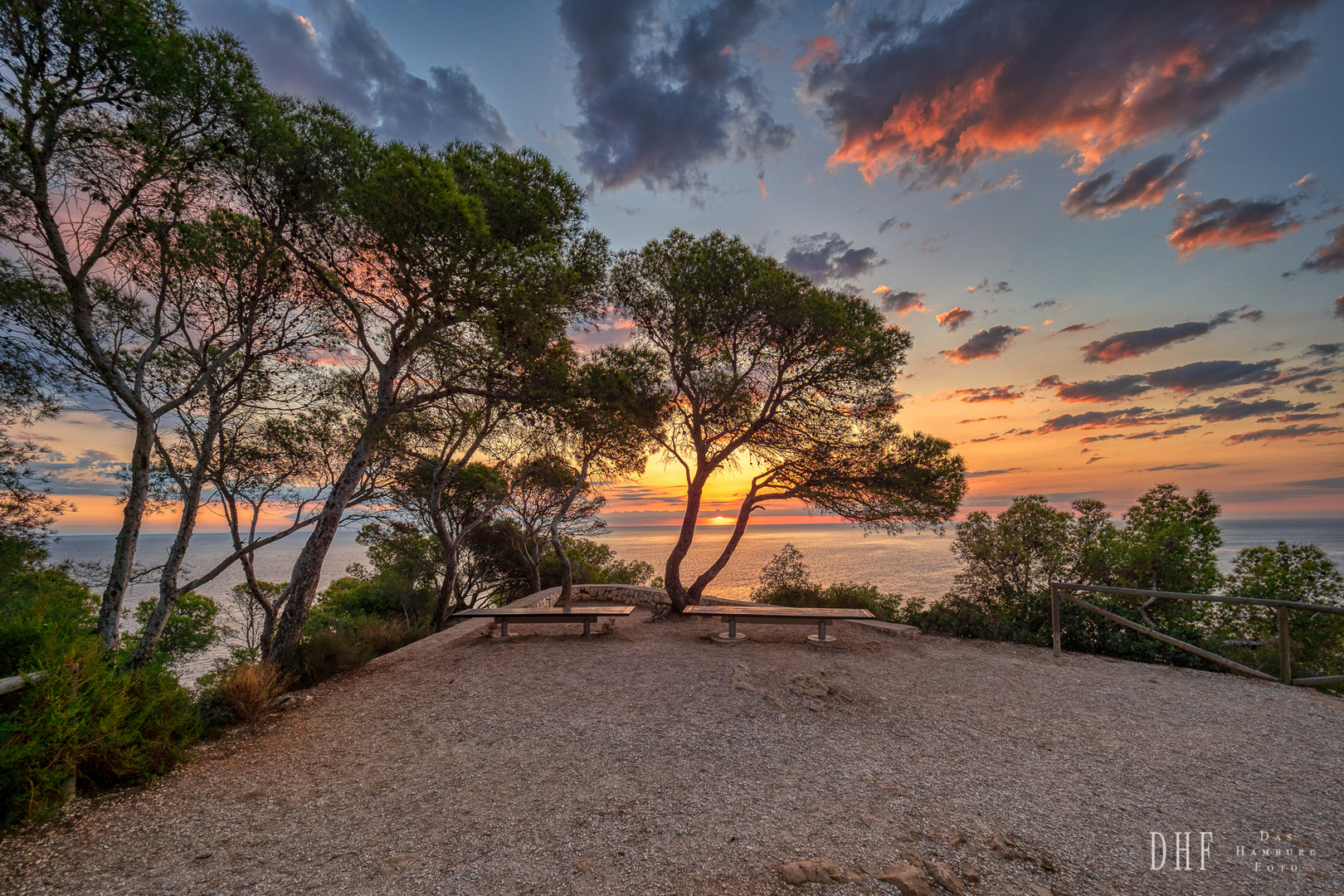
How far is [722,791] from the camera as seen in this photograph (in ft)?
10.7

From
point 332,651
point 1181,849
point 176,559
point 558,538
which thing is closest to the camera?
point 1181,849

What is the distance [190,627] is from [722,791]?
16.2 metres

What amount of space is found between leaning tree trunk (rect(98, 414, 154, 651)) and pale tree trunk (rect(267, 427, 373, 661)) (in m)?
1.34

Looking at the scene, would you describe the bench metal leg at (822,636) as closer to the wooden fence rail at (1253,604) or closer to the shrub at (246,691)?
the wooden fence rail at (1253,604)

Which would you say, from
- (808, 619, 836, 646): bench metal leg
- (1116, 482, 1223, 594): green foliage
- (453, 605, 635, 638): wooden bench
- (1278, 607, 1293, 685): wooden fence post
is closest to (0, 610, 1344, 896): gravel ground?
(1278, 607, 1293, 685): wooden fence post

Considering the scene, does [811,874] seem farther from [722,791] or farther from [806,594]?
[806,594]

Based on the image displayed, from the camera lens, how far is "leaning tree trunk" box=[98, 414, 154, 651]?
4695 millimetres

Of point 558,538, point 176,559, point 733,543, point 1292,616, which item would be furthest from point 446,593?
point 1292,616

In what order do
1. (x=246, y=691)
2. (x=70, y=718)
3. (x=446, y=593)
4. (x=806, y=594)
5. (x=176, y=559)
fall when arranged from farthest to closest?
(x=806, y=594) → (x=446, y=593) → (x=176, y=559) → (x=246, y=691) → (x=70, y=718)

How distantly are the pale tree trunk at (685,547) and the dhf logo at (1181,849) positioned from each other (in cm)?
685

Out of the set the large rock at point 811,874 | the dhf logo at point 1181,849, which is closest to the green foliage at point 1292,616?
the dhf logo at point 1181,849

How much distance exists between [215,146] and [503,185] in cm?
289

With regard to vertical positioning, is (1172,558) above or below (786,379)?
below

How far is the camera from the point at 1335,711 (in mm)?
4910
